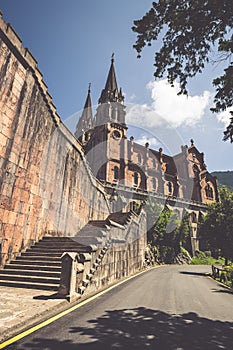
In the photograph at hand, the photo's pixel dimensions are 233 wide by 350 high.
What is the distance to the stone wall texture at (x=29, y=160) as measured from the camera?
987cm

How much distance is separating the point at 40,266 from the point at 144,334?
6.11m

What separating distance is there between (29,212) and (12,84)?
21.3 feet

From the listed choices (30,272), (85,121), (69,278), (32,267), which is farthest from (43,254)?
(85,121)

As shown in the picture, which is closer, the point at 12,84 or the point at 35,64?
the point at 12,84

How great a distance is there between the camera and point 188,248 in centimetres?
4022

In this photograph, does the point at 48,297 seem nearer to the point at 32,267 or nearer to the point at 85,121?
the point at 32,267

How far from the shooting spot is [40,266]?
30.0 feet

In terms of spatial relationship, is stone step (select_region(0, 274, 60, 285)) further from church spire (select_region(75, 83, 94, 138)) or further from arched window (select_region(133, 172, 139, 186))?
church spire (select_region(75, 83, 94, 138))

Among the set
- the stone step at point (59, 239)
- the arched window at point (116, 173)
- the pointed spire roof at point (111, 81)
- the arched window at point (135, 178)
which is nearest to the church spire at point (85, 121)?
the pointed spire roof at point (111, 81)

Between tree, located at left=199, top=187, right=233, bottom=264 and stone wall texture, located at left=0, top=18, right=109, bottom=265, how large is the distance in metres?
15.1

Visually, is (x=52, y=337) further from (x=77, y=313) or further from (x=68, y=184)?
(x=68, y=184)

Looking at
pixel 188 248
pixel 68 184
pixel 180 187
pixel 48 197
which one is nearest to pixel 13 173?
pixel 48 197

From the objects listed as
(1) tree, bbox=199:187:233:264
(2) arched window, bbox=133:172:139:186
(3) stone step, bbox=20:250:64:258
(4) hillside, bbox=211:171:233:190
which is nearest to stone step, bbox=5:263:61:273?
(3) stone step, bbox=20:250:64:258

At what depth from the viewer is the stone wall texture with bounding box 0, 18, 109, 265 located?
9.87 m
